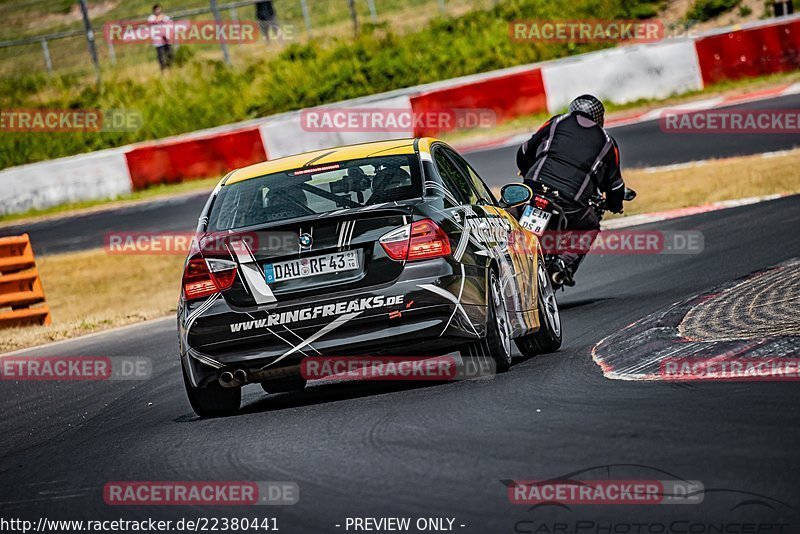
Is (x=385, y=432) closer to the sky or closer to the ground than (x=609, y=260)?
closer to the sky

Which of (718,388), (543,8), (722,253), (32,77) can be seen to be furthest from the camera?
(32,77)

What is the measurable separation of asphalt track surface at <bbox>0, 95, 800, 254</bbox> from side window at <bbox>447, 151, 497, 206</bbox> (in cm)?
1072

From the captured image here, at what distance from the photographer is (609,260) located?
13836 millimetres

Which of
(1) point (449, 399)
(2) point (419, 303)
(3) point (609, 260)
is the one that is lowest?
(3) point (609, 260)

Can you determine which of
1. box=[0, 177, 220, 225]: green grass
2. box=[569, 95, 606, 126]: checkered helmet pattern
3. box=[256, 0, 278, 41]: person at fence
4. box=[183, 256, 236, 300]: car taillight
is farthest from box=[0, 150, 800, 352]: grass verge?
box=[256, 0, 278, 41]: person at fence

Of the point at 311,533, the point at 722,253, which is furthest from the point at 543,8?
the point at 311,533

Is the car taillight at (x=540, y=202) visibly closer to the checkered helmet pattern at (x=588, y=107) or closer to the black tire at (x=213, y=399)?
the checkered helmet pattern at (x=588, y=107)

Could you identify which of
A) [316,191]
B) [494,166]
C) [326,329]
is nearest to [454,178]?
[316,191]

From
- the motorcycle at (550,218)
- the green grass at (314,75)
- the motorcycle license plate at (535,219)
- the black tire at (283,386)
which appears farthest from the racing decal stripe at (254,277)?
the green grass at (314,75)

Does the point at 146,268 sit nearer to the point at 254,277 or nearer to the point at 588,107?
the point at 588,107

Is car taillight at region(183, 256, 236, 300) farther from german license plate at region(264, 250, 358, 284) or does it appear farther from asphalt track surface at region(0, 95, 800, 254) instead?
asphalt track surface at region(0, 95, 800, 254)

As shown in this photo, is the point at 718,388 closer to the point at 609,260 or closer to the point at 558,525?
the point at 558,525

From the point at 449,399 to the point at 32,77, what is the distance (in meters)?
28.9

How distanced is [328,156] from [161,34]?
2579cm
